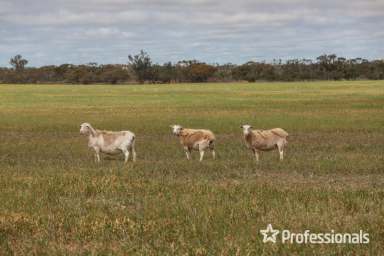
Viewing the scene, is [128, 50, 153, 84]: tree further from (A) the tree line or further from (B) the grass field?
(B) the grass field

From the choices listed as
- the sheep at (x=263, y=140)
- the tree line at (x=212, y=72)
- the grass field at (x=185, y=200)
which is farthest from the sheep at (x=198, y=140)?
the tree line at (x=212, y=72)

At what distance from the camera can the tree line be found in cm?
13600

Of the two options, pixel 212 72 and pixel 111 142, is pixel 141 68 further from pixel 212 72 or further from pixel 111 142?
pixel 111 142

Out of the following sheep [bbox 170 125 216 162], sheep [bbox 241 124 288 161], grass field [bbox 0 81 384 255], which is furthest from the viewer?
sheep [bbox 170 125 216 162]

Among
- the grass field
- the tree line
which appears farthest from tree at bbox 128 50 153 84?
the grass field

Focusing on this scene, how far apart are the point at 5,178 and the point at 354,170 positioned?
8.56 metres

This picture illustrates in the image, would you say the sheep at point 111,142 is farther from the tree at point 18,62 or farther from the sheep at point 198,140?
the tree at point 18,62

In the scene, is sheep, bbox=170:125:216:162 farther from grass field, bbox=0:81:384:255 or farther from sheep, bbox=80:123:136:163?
sheep, bbox=80:123:136:163

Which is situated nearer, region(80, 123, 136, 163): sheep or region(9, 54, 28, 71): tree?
region(80, 123, 136, 163): sheep

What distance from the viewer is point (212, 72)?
140125 millimetres

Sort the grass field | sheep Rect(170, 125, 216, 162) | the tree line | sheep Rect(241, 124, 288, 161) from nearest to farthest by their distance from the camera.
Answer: the grass field, sheep Rect(241, 124, 288, 161), sheep Rect(170, 125, 216, 162), the tree line

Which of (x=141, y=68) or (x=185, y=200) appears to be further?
(x=141, y=68)

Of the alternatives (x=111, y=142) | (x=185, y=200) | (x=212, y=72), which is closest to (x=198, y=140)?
(x=111, y=142)

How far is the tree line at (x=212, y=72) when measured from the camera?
13600 cm
